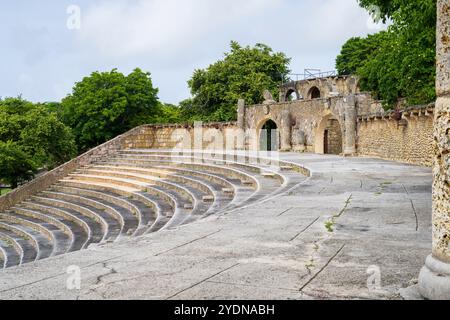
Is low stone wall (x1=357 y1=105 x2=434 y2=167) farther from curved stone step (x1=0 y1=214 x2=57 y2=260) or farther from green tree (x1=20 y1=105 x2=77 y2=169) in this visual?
green tree (x1=20 y1=105 x2=77 y2=169)

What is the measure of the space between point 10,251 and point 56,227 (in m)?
1.81

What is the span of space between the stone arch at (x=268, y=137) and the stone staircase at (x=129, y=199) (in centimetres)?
923

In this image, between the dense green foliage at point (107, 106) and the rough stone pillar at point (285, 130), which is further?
the dense green foliage at point (107, 106)

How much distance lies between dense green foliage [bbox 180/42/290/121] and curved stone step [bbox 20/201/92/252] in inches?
808

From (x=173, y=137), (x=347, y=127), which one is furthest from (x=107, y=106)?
(x=347, y=127)

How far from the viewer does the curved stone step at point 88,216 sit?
1284 centimetres

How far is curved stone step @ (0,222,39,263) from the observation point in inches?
521

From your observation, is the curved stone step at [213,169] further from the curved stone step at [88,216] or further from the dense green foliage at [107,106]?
the dense green foliage at [107,106]

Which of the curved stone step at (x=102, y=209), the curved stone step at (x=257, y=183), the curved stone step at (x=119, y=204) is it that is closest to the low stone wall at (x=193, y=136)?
the curved stone step at (x=257, y=183)

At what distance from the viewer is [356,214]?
22.8 feet

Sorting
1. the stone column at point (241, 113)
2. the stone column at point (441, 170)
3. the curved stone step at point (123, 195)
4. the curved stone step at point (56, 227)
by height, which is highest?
the stone column at point (241, 113)

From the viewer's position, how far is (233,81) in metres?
39.2

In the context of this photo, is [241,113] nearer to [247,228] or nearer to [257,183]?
[257,183]

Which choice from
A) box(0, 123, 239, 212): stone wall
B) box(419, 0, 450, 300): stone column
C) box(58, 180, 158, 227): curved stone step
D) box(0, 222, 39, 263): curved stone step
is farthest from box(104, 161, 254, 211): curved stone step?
box(419, 0, 450, 300): stone column
